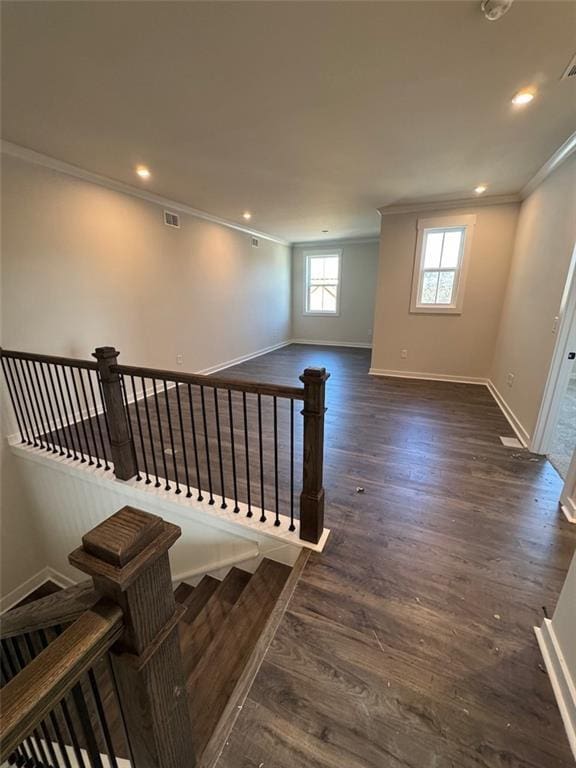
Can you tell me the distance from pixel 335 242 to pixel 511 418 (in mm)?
5613

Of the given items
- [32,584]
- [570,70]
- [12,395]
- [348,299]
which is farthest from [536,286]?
[32,584]

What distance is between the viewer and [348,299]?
7617 mm

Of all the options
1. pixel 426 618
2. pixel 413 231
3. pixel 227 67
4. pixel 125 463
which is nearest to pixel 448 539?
pixel 426 618

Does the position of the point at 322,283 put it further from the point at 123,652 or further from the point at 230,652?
the point at 123,652

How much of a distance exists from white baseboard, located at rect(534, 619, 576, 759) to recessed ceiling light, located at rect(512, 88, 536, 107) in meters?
2.90

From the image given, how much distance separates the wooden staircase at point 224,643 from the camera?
1194 millimetres

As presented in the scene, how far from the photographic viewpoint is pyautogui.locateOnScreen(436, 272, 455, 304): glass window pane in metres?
4.58

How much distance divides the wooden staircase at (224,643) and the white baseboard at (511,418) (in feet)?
8.21

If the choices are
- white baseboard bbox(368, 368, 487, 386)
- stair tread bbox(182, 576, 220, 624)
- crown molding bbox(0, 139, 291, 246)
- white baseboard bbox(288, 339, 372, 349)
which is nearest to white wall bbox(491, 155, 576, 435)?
white baseboard bbox(368, 368, 487, 386)

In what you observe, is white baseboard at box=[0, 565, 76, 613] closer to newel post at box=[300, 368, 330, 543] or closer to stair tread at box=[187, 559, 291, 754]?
stair tread at box=[187, 559, 291, 754]

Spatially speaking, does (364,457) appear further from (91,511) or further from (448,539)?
(91,511)

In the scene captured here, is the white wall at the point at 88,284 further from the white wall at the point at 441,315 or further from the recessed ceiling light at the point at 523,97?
the recessed ceiling light at the point at 523,97

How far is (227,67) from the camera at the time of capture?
69.5 inches

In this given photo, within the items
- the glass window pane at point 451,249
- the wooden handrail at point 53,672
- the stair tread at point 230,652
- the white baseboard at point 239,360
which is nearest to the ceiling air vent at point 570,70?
the glass window pane at point 451,249
